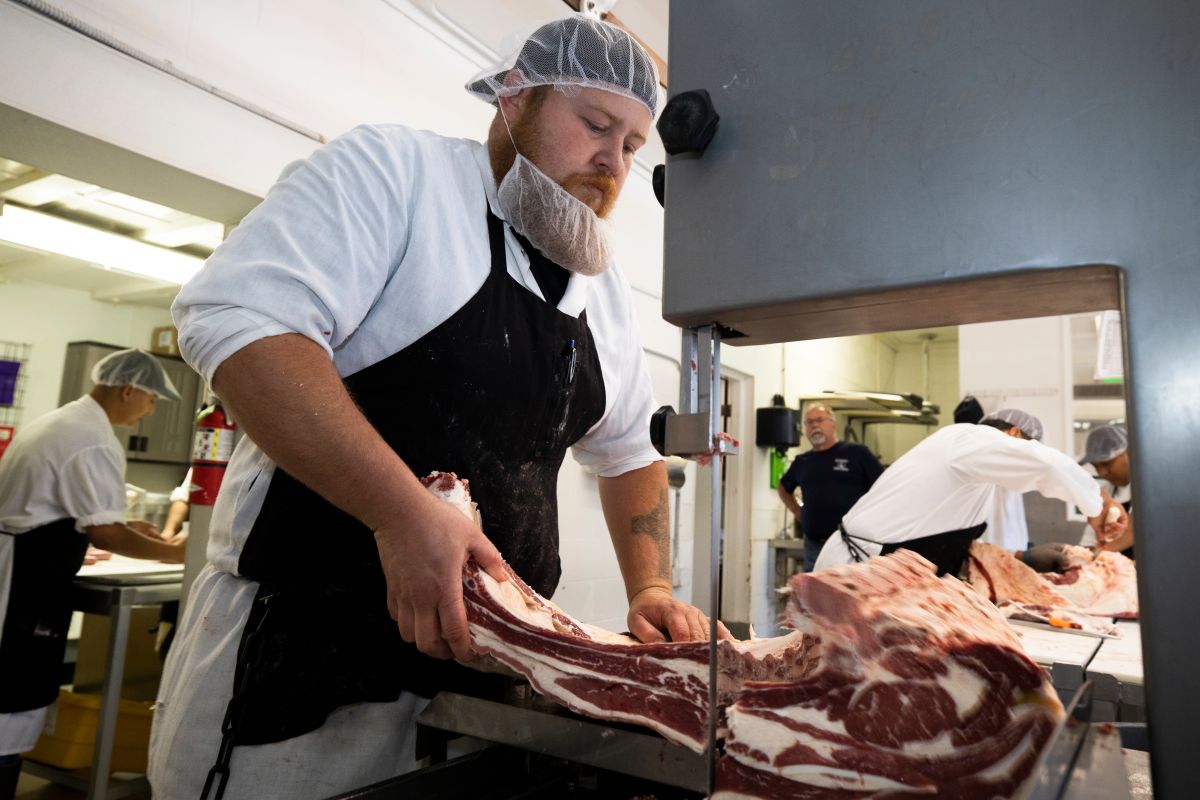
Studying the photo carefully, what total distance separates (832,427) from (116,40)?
20.9 ft

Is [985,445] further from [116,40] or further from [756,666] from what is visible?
[116,40]

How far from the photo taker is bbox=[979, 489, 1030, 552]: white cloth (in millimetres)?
5504

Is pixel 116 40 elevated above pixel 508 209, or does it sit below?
above

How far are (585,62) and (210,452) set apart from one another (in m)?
2.53

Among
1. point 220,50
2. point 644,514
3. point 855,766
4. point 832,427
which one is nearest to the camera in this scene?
point 855,766

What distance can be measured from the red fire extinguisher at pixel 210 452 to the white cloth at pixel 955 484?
3.14 m

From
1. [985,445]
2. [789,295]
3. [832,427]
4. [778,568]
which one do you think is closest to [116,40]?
[789,295]

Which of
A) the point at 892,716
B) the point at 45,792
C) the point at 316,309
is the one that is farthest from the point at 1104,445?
the point at 45,792

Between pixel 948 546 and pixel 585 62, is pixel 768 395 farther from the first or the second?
pixel 585 62

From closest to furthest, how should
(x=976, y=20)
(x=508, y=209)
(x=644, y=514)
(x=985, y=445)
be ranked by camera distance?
(x=976, y=20) < (x=508, y=209) < (x=644, y=514) < (x=985, y=445)

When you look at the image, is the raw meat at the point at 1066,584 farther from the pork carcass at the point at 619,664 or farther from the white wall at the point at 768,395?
the white wall at the point at 768,395

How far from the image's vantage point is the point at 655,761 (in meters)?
1.03

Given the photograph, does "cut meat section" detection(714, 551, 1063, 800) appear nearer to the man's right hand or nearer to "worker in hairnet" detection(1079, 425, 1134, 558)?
the man's right hand

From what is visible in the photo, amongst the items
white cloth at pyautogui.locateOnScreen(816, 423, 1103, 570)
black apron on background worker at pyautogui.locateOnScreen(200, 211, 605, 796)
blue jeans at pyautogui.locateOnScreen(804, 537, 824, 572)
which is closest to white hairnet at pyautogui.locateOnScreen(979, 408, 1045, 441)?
white cloth at pyautogui.locateOnScreen(816, 423, 1103, 570)
